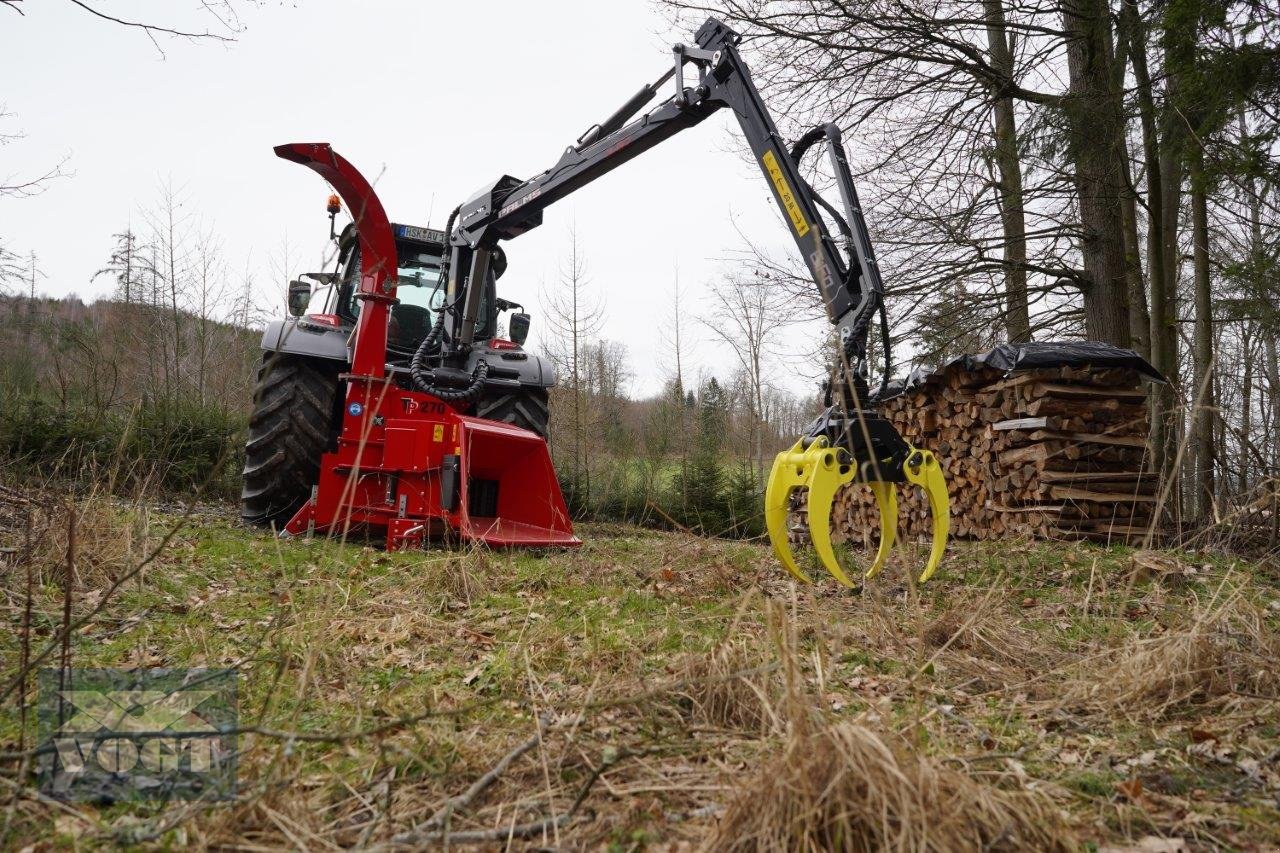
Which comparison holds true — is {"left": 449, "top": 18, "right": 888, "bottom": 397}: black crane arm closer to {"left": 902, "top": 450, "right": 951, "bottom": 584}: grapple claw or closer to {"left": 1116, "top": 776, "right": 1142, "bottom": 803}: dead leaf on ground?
{"left": 902, "top": 450, "right": 951, "bottom": 584}: grapple claw

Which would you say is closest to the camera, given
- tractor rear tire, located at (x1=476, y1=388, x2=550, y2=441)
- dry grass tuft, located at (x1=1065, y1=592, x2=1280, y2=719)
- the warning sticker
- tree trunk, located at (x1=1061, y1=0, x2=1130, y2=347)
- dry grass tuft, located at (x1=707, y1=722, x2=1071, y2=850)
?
dry grass tuft, located at (x1=707, y1=722, x2=1071, y2=850)

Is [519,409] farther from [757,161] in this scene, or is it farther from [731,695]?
[731,695]

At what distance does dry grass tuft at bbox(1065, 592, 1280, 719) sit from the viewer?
Answer: 227 centimetres

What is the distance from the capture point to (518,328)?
680cm

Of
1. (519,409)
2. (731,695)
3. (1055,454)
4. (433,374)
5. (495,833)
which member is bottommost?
(495,833)

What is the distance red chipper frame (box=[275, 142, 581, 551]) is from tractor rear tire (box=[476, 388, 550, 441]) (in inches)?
20.0

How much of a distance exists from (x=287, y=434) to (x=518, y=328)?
2.01 m

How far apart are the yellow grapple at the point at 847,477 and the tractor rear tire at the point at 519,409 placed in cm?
296

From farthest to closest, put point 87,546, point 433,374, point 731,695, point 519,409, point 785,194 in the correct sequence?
point 519,409 < point 433,374 < point 785,194 < point 87,546 < point 731,695

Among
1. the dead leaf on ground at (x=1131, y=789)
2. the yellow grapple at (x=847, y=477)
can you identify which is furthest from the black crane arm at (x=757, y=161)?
the dead leaf on ground at (x=1131, y=789)

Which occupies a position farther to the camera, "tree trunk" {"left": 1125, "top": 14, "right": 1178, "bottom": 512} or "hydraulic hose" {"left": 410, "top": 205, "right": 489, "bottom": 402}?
"tree trunk" {"left": 1125, "top": 14, "right": 1178, "bottom": 512}

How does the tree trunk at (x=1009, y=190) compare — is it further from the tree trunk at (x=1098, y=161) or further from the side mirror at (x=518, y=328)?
the side mirror at (x=518, y=328)

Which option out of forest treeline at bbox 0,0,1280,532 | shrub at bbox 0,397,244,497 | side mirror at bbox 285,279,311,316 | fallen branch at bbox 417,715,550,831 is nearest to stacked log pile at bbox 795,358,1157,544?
forest treeline at bbox 0,0,1280,532

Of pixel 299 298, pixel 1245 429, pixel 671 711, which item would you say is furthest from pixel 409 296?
pixel 1245 429
